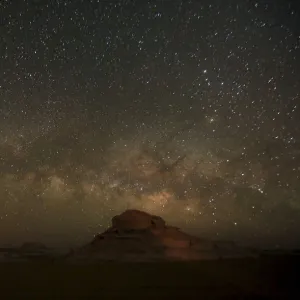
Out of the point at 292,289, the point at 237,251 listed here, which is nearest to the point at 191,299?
the point at 292,289

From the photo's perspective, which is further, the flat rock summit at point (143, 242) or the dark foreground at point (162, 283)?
the flat rock summit at point (143, 242)

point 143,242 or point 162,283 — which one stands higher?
point 143,242

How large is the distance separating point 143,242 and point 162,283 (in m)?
31.8

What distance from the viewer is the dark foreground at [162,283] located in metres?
19.3

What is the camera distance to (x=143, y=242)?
2144 inches

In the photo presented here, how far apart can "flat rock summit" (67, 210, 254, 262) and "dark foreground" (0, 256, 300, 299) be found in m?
21.2

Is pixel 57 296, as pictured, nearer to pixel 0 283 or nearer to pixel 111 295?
pixel 111 295

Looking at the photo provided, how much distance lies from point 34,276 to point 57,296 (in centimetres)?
708

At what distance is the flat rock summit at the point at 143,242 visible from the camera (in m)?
50.6

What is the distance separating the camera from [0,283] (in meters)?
22.6

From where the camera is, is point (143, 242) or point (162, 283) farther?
point (143, 242)

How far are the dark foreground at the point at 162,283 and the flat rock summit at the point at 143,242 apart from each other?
21151 millimetres

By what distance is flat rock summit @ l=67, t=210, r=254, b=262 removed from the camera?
50.6 m

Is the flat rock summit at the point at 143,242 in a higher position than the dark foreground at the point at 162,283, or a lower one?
higher
